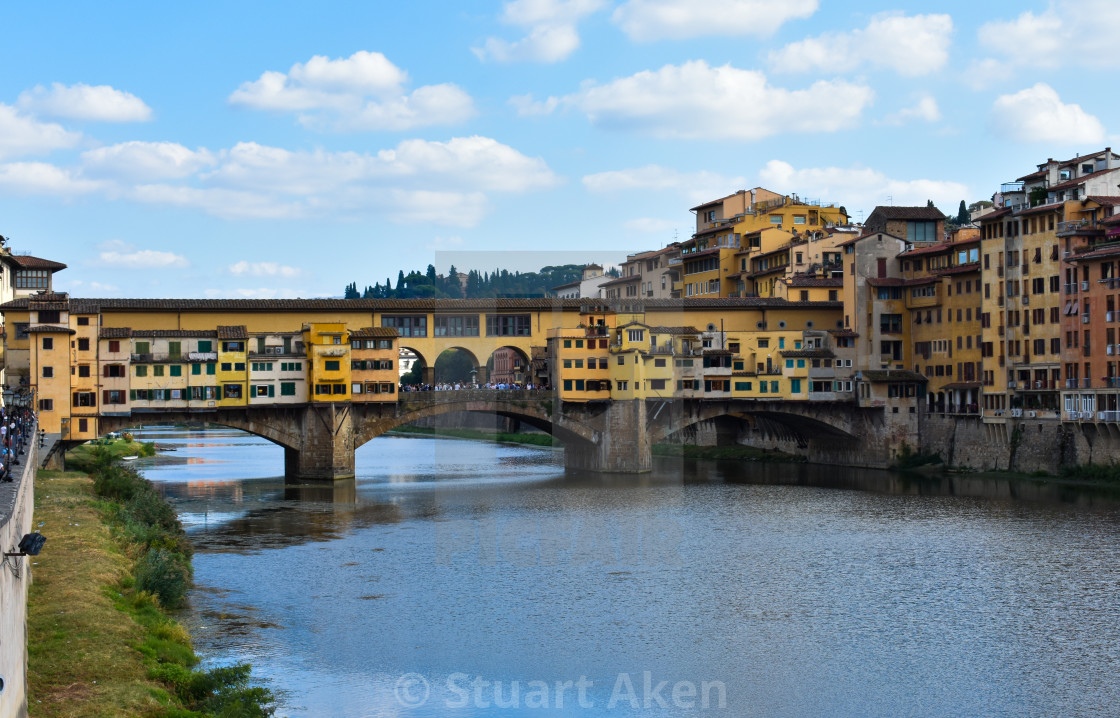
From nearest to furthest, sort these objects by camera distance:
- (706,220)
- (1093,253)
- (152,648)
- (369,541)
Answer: (152,648) → (369,541) → (1093,253) → (706,220)

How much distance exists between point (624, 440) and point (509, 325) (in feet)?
28.1

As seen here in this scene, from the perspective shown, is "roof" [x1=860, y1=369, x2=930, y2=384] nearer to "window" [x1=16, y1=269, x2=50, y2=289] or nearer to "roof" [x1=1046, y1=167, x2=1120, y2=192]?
"roof" [x1=1046, y1=167, x2=1120, y2=192]

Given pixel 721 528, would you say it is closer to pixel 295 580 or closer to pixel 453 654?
pixel 295 580

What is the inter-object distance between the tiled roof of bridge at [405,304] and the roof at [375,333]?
1947 millimetres

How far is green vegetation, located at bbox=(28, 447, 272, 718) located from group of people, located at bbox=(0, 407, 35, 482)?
6.55ft

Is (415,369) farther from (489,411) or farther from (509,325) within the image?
(489,411)

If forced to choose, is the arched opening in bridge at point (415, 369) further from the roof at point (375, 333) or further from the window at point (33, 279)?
the window at point (33, 279)

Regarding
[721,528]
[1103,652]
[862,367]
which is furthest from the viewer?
[862,367]

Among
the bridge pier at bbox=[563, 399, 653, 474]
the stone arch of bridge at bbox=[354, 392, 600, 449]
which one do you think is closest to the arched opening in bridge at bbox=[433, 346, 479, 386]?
the stone arch of bridge at bbox=[354, 392, 600, 449]

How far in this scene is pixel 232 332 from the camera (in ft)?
186

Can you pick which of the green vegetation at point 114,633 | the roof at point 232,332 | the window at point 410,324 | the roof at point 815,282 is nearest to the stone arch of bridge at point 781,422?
the roof at point 815,282

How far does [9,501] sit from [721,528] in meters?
27.8

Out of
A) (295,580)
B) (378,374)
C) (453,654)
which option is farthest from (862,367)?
(453,654)

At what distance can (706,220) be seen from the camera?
8794cm
